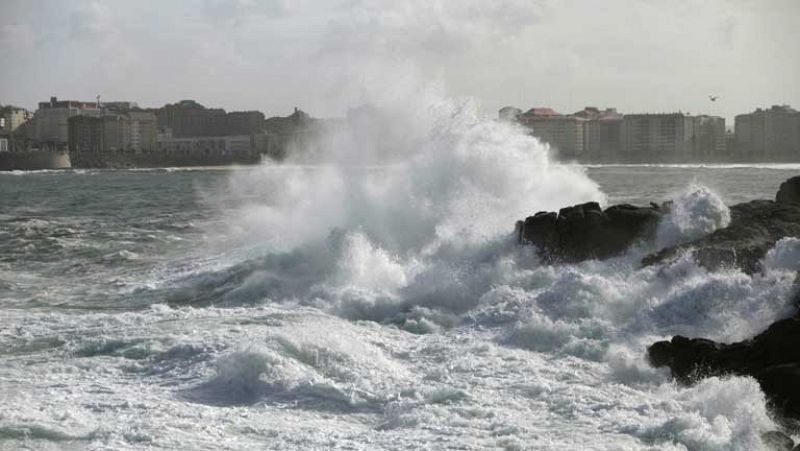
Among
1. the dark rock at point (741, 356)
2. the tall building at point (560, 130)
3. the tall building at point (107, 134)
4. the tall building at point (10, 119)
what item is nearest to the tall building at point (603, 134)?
the tall building at point (560, 130)

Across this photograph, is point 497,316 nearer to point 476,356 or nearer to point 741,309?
point 476,356

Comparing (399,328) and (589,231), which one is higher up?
(589,231)

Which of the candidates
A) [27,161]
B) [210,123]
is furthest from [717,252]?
[210,123]

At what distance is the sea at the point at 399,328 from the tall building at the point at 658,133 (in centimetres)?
13270

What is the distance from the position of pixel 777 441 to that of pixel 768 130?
153956mm

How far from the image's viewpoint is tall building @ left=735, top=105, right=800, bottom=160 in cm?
14938

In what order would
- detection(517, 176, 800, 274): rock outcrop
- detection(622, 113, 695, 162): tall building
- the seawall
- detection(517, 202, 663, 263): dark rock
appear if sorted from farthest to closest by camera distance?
detection(622, 113, 695, 162): tall building → the seawall → detection(517, 202, 663, 263): dark rock → detection(517, 176, 800, 274): rock outcrop

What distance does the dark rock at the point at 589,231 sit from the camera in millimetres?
16859

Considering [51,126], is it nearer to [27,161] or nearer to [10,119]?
[10,119]

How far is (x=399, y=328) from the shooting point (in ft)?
46.2

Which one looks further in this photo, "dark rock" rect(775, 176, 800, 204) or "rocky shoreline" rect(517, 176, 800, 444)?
"dark rock" rect(775, 176, 800, 204)

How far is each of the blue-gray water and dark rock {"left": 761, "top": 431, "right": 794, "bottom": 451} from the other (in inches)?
5.1

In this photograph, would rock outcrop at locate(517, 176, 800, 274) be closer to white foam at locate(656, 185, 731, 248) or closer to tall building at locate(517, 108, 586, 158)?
white foam at locate(656, 185, 731, 248)

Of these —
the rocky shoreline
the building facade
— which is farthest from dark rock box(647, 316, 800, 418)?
the building facade
